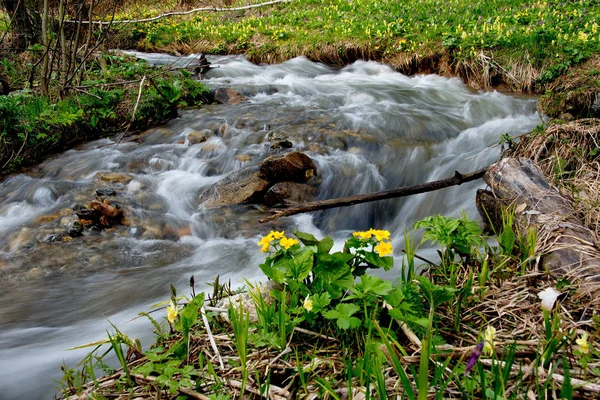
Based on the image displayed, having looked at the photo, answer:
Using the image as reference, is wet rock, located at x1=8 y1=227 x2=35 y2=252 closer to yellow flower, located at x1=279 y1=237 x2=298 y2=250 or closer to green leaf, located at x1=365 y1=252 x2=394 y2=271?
yellow flower, located at x1=279 y1=237 x2=298 y2=250

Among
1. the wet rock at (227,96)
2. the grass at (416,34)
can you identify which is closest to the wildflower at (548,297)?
the grass at (416,34)

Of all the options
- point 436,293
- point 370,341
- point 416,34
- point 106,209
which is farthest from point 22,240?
point 416,34

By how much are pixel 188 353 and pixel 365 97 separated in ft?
24.2

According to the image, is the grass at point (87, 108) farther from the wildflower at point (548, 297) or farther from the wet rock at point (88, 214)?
the wildflower at point (548, 297)

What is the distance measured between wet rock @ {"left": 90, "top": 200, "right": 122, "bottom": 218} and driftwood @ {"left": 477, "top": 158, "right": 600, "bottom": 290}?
3.73 meters

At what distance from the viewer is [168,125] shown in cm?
770

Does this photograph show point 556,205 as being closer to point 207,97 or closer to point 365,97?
point 365,97

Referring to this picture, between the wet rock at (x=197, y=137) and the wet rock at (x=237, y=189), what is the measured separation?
1534 mm

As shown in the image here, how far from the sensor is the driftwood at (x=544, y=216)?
2240mm

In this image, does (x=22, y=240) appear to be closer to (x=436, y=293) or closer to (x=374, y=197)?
(x=374, y=197)

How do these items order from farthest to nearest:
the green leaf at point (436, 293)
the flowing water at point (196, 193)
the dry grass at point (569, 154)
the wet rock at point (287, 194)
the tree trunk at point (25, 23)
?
1. the tree trunk at point (25, 23)
2. the wet rock at point (287, 194)
3. the flowing water at point (196, 193)
4. the dry grass at point (569, 154)
5. the green leaf at point (436, 293)

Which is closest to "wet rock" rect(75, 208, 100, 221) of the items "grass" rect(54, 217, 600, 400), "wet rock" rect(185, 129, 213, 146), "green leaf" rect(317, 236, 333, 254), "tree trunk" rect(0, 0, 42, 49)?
"wet rock" rect(185, 129, 213, 146)

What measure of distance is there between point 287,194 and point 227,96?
4.32 m

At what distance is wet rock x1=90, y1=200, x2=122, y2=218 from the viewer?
5.03m
